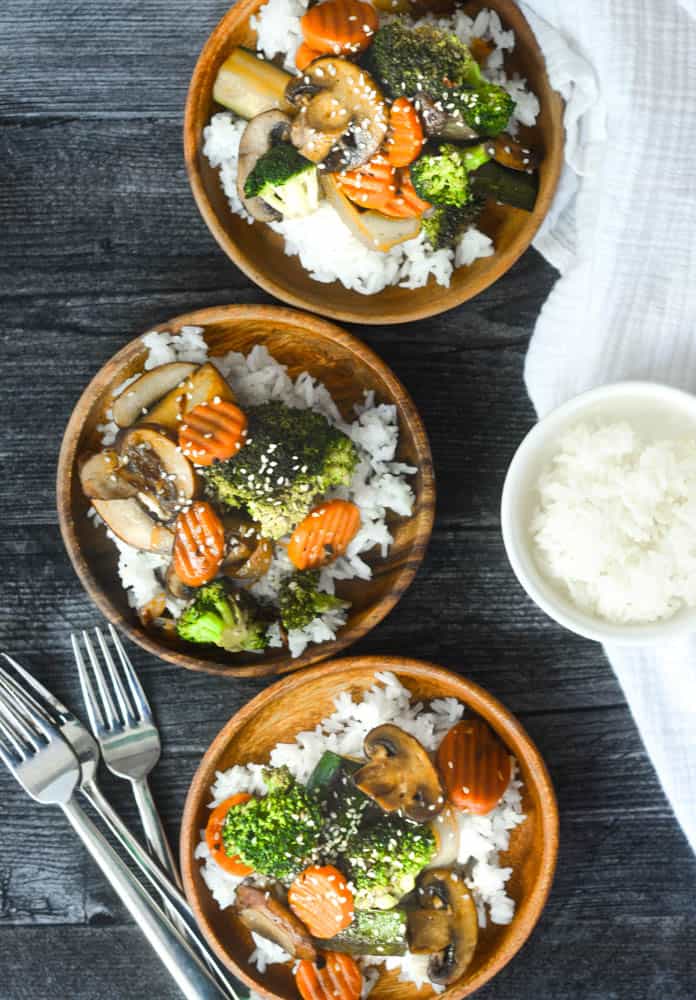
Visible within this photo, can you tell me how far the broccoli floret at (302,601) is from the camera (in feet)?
7.52

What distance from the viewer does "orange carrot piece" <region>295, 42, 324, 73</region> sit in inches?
84.0

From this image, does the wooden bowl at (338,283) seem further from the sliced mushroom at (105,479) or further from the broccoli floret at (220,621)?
the broccoli floret at (220,621)

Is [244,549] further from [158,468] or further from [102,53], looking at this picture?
[102,53]

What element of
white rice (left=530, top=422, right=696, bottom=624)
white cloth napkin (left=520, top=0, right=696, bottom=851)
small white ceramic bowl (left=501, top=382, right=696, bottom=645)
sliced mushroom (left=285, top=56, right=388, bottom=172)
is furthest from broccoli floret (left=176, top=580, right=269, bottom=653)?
sliced mushroom (left=285, top=56, right=388, bottom=172)

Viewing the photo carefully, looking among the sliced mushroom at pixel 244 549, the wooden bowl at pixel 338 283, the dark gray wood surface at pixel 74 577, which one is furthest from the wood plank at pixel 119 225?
the sliced mushroom at pixel 244 549

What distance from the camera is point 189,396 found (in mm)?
2236

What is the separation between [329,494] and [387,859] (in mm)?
954

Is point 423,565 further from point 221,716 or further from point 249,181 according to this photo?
point 249,181

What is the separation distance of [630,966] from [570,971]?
181 mm

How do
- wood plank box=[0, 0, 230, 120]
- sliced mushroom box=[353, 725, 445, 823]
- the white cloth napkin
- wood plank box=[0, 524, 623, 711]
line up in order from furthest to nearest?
wood plank box=[0, 524, 623, 711] → wood plank box=[0, 0, 230, 120] → sliced mushroom box=[353, 725, 445, 823] → the white cloth napkin

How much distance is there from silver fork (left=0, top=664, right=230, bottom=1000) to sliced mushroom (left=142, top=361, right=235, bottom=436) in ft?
3.22

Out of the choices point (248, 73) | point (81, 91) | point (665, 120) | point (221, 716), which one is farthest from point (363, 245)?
point (221, 716)

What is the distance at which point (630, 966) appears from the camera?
267cm

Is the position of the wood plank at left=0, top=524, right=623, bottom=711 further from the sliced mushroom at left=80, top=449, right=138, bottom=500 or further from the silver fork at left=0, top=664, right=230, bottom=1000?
the sliced mushroom at left=80, top=449, right=138, bottom=500
